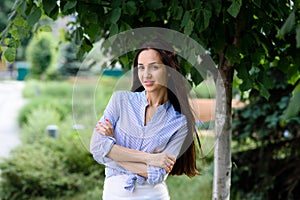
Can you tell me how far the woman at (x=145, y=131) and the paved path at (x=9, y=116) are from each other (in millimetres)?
3562

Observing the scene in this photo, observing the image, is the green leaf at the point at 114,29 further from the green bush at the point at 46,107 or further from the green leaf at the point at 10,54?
the green bush at the point at 46,107

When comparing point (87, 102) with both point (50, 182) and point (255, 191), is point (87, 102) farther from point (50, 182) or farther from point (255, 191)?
point (50, 182)

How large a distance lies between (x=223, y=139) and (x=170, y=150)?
71 centimetres

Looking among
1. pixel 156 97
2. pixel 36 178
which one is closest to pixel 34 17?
pixel 156 97

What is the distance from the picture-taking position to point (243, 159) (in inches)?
158

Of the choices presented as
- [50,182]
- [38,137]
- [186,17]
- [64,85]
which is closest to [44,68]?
[64,85]

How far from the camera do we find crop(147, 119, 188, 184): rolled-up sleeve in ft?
4.85

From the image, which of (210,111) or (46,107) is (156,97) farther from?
(46,107)

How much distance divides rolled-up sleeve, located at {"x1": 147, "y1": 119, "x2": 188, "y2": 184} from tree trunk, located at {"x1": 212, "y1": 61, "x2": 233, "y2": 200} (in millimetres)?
622

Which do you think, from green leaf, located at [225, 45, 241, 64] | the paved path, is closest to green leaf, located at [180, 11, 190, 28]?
green leaf, located at [225, 45, 241, 64]

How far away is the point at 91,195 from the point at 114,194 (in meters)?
2.80

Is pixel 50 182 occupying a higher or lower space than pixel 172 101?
lower

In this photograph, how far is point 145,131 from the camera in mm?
1488

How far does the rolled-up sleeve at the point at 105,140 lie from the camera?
1462 millimetres
